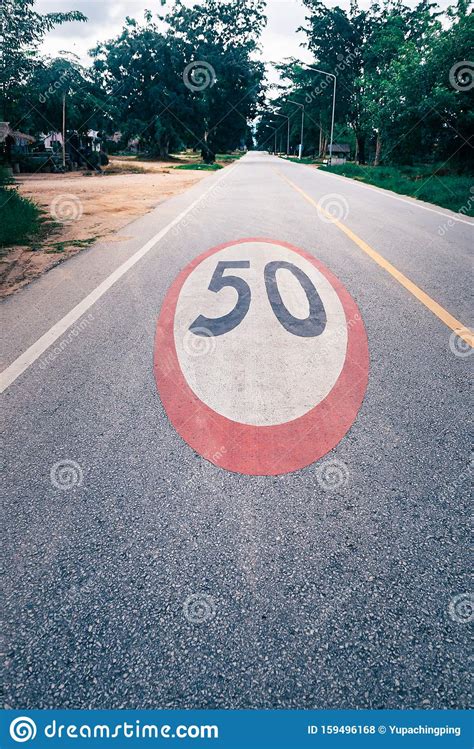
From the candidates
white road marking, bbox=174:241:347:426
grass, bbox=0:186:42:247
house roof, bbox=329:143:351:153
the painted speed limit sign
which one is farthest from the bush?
house roof, bbox=329:143:351:153

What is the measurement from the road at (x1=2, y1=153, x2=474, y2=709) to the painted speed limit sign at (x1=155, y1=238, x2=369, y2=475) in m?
0.02

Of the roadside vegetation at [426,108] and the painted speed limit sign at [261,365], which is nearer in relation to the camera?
the painted speed limit sign at [261,365]

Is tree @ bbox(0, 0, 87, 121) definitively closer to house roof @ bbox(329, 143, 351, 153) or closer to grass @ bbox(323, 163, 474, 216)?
grass @ bbox(323, 163, 474, 216)

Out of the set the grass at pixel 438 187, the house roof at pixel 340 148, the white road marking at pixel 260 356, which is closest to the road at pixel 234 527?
the white road marking at pixel 260 356

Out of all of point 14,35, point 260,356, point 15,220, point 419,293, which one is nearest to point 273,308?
point 260,356

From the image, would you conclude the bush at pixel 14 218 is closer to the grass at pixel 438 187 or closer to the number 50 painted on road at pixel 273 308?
the number 50 painted on road at pixel 273 308

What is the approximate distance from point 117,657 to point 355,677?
2.56ft

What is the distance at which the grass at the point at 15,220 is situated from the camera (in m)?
7.96

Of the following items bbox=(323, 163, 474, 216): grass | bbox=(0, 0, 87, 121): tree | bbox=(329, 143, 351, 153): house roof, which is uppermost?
bbox=(0, 0, 87, 121): tree

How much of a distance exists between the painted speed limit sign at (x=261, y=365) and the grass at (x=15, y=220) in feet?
14.1

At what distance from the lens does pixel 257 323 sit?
13.6ft

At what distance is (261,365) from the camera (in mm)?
3387

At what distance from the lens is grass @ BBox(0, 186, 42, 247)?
7.96 metres

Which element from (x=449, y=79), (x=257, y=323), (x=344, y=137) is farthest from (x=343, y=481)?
(x=344, y=137)
